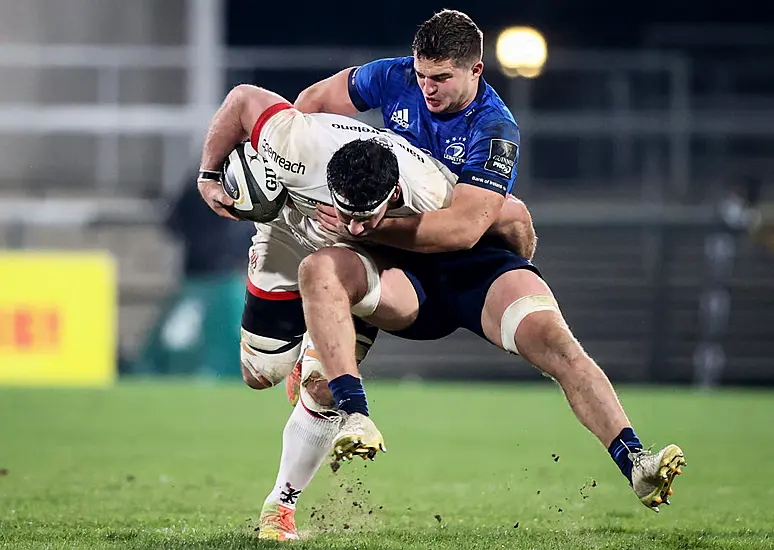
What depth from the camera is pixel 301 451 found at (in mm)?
5527

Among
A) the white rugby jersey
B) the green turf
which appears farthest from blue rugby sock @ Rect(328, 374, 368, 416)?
the white rugby jersey

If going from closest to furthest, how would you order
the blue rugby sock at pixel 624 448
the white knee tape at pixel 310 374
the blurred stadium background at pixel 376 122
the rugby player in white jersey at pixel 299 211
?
the blue rugby sock at pixel 624 448 → the rugby player in white jersey at pixel 299 211 → the white knee tape at pixel 310 374 → the blurred stadium background at pixel 376 122

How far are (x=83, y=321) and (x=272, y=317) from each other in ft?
25.6

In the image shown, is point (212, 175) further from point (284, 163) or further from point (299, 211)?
point (284, 163)

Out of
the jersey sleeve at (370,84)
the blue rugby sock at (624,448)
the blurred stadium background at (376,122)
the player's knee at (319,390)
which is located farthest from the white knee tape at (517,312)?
the blurred stadium background at (376,122)

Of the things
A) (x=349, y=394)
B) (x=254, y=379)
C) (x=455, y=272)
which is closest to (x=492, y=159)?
(x=455, y=272)

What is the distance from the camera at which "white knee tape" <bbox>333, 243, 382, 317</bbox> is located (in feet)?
16.6

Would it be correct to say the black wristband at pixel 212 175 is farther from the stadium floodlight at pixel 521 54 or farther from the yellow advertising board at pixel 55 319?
the stadium floodlight at pixel 521 54

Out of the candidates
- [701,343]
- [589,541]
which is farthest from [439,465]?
[701,343]

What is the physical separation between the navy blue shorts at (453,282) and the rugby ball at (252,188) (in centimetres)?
54

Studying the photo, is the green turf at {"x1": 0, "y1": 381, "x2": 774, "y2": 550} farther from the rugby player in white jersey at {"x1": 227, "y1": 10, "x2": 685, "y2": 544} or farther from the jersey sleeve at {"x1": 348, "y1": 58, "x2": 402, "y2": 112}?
the jersey sleeve at {"x1": 348, "y1": 58, "x2": 402, "y2": 112}

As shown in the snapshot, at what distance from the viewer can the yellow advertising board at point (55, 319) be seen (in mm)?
13141

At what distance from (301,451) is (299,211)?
37.6 inches

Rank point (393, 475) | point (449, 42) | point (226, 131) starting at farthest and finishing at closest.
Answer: point (393, 475) → point (226, 131) → point (449, 42)
